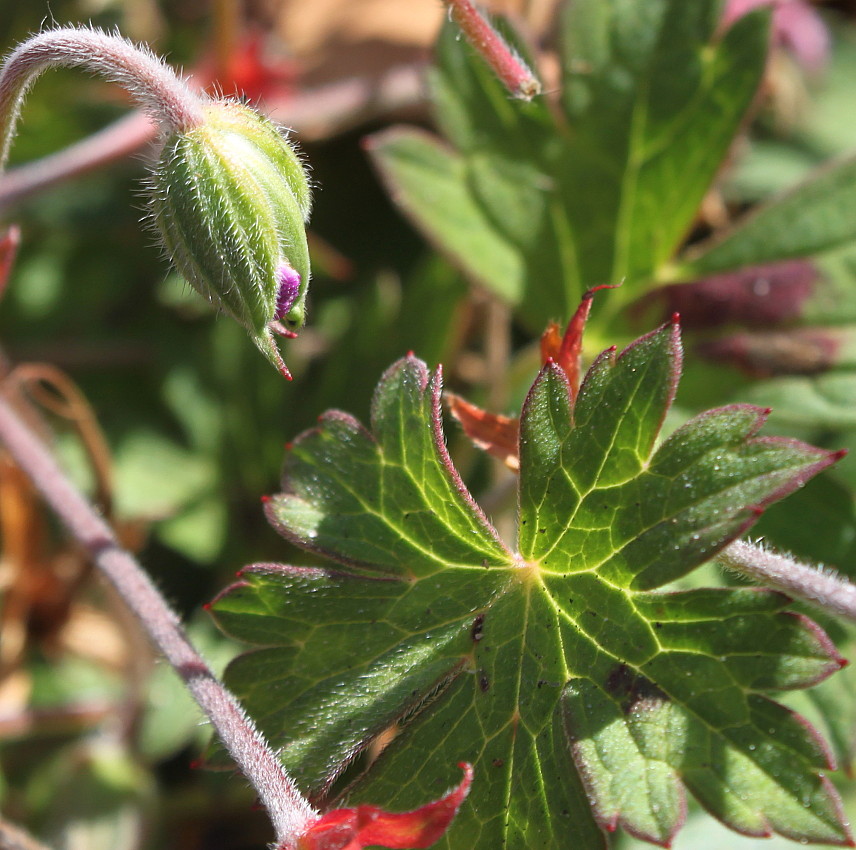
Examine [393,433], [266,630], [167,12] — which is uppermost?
[167,12]

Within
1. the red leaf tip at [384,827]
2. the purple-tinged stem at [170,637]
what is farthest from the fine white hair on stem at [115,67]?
the red leaf tip at [384,827]

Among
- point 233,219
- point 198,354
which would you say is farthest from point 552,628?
point 198,354

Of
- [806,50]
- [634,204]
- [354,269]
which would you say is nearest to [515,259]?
[634,204]

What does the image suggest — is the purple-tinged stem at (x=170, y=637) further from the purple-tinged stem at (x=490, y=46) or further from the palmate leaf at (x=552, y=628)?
the purple-tinged stem at (x=490, y=46)

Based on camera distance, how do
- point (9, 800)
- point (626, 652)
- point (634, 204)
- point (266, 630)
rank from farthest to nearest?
point (9, 800)
point (634, 204)
point (266, 630)
point (626, 652)

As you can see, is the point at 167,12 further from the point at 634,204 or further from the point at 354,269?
the point at 634,204

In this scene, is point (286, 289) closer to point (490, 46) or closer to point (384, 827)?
point (490, 46)

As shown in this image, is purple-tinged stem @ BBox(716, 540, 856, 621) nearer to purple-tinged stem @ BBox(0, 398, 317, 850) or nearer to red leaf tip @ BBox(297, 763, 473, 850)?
red leaf tip @ BBox(297, 763, 473, 850)
